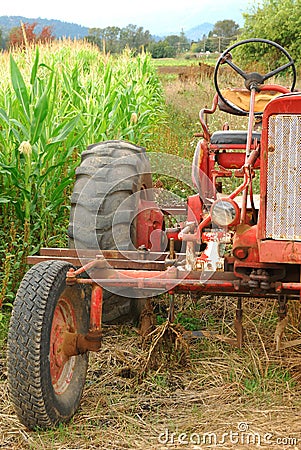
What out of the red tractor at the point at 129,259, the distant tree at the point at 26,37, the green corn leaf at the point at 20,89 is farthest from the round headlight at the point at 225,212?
the distant tree at the point at 26,37

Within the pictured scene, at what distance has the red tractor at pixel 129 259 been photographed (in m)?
3.10

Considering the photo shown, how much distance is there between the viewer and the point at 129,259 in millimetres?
3689

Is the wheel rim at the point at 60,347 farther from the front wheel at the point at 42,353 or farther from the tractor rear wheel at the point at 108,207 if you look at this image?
the tractor rear wheel at the point at 108,207

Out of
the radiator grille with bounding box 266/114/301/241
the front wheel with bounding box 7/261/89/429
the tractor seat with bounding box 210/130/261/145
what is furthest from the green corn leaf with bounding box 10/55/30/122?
the radiator grille with bounding box 266/114/301/241

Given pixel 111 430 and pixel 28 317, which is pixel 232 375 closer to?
pixel 111 430

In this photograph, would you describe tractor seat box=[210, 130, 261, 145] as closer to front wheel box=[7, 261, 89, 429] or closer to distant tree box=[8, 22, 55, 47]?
front wheel box=[7, 261, 89, 429]

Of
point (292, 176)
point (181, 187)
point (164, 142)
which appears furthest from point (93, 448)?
point (164, 142)

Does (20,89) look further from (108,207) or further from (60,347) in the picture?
(60,347)

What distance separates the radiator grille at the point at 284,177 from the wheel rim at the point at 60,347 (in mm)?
1120

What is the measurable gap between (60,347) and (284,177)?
4.46 ft

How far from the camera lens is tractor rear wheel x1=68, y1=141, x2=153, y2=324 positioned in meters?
3.92

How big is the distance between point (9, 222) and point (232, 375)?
82.2 inches

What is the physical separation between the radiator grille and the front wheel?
1081 millimetres

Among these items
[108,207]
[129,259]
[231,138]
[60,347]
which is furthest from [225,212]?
[231,138]
